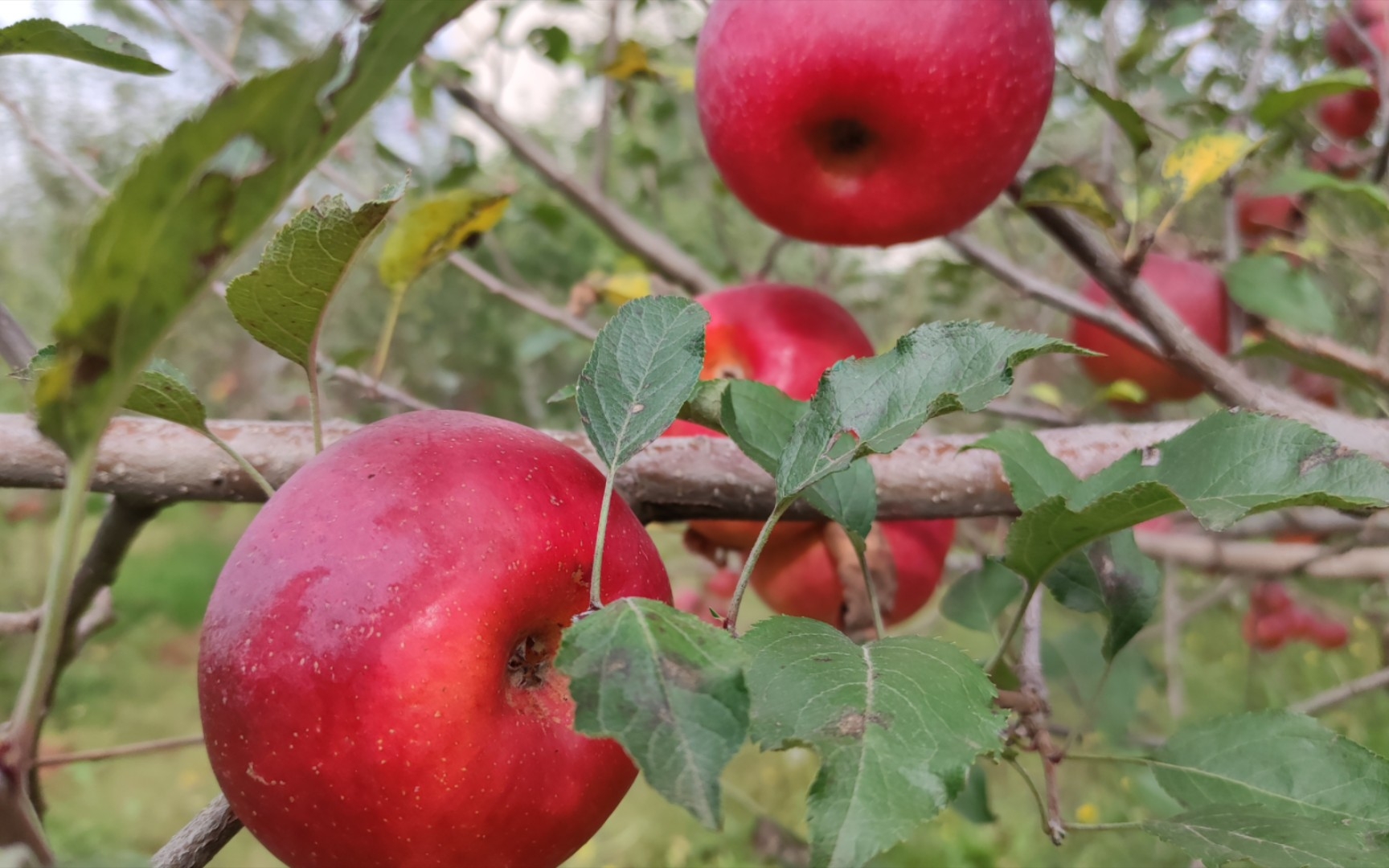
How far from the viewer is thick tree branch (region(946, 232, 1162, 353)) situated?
736 millimetres

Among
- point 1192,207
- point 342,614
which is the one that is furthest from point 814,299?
point 1192,207

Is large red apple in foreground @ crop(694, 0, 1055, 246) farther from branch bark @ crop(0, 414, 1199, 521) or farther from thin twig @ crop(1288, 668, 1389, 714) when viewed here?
thin twig @ crop(1288, 668, 1389, 714)

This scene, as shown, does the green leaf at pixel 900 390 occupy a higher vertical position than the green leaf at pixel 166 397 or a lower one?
higher

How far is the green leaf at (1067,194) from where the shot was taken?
57 centimetres

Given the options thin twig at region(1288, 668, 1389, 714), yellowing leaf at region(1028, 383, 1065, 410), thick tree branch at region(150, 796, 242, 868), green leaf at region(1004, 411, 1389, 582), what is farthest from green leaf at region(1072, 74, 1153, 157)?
yellowing leaf at region(1028, 383, 1065, 410)

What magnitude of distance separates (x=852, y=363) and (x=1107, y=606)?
0.26 metres

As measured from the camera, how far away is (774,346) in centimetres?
70

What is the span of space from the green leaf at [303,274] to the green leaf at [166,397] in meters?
0.04

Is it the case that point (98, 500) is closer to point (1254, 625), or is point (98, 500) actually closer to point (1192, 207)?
point (1254, 625)

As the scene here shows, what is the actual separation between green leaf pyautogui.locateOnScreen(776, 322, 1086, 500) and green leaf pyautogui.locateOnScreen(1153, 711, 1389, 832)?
24cm

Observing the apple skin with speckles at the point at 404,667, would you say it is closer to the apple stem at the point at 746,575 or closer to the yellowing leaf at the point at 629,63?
the apple stem at the point at 746,575

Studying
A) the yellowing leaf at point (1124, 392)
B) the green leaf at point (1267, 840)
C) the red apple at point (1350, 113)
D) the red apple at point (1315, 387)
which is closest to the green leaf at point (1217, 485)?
the green leaf at point (1267, 840)

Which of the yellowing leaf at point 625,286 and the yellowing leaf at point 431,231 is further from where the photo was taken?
the yellowing leaf at point 625,286

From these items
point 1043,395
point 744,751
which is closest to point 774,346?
point 1043,395
